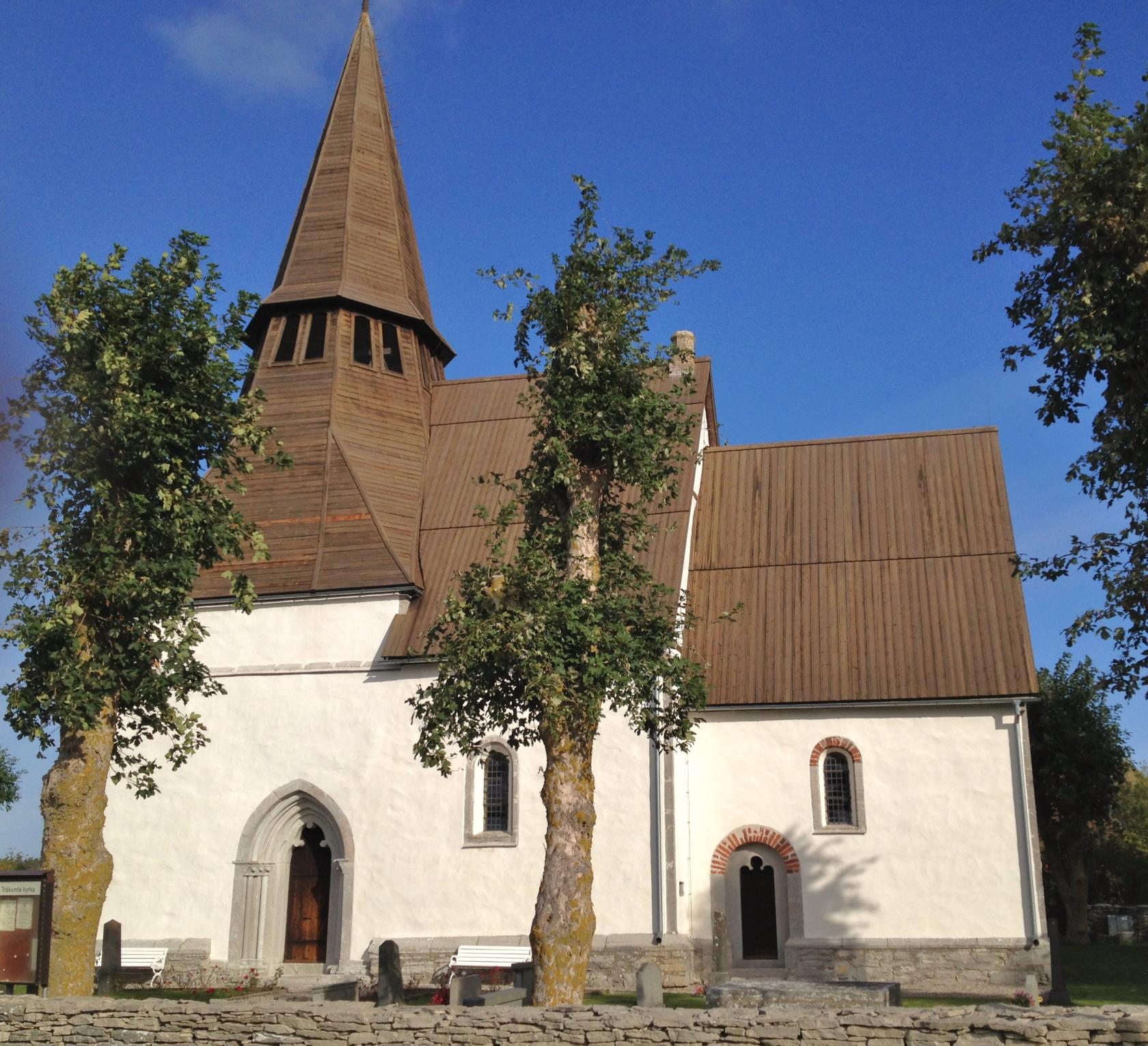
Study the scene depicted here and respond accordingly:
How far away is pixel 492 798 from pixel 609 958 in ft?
11.9

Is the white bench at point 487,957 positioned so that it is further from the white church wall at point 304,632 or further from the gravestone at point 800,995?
the gravestone at point 800,995

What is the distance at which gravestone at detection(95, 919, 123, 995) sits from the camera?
60.8 feet

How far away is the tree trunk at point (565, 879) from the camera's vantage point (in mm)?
13375

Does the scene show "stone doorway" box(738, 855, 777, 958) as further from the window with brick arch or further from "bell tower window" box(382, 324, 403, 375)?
"bell tower window" box(382, 324, 403, 375)

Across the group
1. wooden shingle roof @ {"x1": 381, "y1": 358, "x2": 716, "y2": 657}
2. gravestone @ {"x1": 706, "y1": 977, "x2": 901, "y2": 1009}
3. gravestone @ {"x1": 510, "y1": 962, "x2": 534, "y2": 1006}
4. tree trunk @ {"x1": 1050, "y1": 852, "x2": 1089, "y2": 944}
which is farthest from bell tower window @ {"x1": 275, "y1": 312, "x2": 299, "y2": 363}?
tree trunk @ {"x1": 1050, "y1": 852, "x2": 1089, "y2": 944}

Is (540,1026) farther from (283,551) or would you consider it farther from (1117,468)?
(283,551)

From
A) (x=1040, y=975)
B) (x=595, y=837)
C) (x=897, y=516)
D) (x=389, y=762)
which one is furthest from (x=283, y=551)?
(x=1040, y=975)

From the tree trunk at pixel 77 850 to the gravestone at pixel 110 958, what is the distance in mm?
4847

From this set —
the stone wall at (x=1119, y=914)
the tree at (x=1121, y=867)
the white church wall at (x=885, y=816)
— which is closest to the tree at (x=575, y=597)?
the white church wall at (x=885, y=816)

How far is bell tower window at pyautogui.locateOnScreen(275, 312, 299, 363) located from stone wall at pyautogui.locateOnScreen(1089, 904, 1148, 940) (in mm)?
28107

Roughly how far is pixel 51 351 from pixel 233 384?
223 centimetres

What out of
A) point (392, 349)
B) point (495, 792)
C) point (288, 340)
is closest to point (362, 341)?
point (392, 349)

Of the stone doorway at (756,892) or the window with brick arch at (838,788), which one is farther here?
the window with brick arch at (838,788)

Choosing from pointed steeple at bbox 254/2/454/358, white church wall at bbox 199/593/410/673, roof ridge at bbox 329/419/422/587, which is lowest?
white church wall at bbox 199/593/410/673
